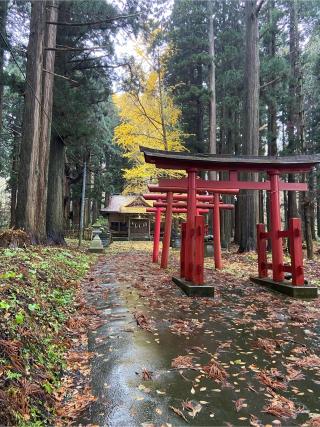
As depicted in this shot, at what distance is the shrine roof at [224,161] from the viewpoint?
7.51m

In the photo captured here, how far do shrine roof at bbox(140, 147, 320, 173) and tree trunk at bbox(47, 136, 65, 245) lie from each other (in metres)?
7.90

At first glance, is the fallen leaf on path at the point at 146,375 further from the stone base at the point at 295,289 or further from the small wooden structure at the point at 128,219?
the small wooden structure at the point at 128,219

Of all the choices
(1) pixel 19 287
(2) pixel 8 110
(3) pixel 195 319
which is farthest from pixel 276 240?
(2) pixel 8 110

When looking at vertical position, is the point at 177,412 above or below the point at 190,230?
below

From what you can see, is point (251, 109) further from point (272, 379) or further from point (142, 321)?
point (272, 379)

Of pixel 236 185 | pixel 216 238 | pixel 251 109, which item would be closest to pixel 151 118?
pixel 251 109

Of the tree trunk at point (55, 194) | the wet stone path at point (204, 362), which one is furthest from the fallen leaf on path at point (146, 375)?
the tree trunk at point (55, 194)

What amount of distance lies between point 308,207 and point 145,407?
10.1 metres

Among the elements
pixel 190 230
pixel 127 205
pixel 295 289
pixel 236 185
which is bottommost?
pixel 295 289

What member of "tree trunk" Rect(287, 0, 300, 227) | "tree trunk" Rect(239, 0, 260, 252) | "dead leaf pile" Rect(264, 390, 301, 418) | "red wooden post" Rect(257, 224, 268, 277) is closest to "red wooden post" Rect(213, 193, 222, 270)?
"red wooden post" Rect(257, 224, 268, 277)

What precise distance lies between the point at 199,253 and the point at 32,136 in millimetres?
6579

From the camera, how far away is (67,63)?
13.9 meters

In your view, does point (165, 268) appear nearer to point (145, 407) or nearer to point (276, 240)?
point (276, 240)

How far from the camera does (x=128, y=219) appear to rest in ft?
99.3
